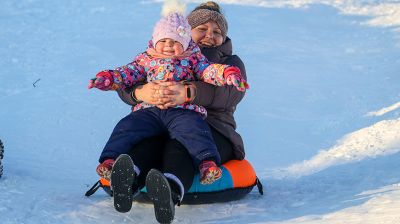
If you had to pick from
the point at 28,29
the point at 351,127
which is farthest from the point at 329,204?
the point at 28,29

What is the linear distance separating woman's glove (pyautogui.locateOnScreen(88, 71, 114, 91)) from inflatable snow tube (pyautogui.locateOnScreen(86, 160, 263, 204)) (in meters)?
0.55

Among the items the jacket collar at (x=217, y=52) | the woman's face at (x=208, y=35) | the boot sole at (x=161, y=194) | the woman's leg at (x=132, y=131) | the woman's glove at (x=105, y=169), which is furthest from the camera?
the woman's face at (x=208, y=35)

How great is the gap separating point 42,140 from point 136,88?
189 centimetres

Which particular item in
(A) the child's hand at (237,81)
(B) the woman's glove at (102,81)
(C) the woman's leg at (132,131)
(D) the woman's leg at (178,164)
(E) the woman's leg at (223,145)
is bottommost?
(E) the woman's leg at (223,145)

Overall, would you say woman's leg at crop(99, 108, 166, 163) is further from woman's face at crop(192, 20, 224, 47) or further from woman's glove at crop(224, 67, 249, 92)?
woman's face at crop(192, 20, 224, 47)

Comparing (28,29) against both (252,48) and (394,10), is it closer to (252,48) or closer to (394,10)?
(252,48)

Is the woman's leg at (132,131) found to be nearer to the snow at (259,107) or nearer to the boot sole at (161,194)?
the snow at (259,107)

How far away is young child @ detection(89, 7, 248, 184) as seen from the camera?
337 centimetres

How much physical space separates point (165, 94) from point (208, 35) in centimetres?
83

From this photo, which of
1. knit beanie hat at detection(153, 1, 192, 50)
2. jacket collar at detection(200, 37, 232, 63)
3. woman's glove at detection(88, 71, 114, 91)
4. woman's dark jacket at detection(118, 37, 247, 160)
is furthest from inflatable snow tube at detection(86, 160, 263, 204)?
knit beanie hat at detection(153, 1, 192, 50)

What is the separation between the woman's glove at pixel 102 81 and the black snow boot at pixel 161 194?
819mm

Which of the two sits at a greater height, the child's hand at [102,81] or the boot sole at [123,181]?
the child's hand at [102,81]

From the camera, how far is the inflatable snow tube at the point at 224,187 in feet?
11.6

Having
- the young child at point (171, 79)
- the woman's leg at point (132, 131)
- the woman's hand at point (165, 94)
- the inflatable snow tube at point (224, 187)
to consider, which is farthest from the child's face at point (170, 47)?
the inflatable snow tube at point (224, 187)
